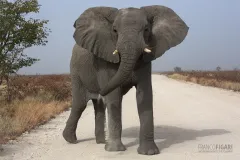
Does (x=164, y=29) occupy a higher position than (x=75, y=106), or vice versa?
(x=164, y=29)

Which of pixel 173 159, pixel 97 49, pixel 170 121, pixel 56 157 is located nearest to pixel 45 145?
pixel 56 157

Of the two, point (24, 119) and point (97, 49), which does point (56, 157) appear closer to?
point (97, 49)

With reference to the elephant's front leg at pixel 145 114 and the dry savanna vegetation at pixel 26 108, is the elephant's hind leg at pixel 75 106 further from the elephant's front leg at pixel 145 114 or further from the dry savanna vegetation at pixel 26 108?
the elephant's front leg at pixel 145 114

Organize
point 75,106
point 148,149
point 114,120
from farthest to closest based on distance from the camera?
point 75,106
point 114,120
point 148,149

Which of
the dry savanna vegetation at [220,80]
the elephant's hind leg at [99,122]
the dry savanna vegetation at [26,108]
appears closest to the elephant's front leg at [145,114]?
the elephant's hind leg at [99,122]

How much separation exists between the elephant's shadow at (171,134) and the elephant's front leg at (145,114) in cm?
84

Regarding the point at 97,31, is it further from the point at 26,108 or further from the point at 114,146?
the point at 26,108

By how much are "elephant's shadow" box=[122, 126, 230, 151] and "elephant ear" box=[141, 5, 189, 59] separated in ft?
7.40

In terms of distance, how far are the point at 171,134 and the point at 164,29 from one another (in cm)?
353

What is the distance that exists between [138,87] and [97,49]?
3.81 feet

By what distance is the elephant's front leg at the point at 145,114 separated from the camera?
9.12 metres

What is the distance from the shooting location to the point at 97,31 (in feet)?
31.2

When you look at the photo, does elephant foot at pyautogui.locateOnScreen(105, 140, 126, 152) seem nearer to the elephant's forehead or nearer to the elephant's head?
the elephant's head

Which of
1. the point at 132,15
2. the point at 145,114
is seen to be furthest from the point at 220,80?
the point at 132,15
